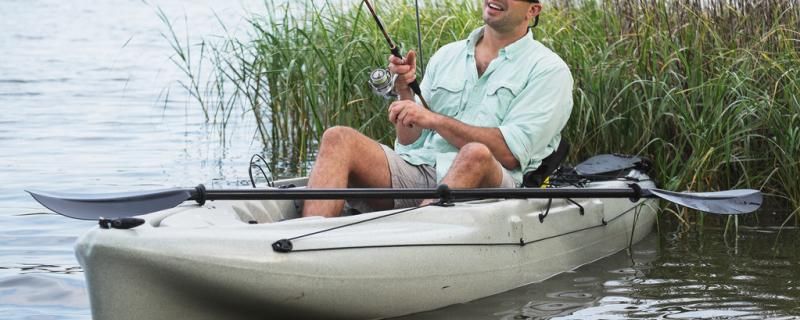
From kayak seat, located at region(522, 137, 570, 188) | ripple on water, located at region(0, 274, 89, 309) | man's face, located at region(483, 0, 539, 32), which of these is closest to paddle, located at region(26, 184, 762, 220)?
kayak seat, located at region(522, 137, 570, 188)

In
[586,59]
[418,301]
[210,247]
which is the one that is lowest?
[418,301]

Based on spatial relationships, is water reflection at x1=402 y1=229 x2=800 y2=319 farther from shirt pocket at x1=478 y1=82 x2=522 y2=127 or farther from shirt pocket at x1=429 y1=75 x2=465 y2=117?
shirt pocket at x1=429 y1=75 x2=465 y2=117

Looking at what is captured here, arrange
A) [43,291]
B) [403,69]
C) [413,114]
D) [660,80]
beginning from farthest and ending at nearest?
[660,80]
[43,291]
[403,69]
[413,114]

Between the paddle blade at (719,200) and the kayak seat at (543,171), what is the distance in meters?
0.49

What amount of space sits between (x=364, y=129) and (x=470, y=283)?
8.19ft

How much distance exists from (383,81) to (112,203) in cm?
126

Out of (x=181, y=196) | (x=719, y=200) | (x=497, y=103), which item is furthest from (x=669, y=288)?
(x=181, y=196)

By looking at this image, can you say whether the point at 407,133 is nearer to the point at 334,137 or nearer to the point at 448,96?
the point at 448,96

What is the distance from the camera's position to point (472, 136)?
17.2 ft

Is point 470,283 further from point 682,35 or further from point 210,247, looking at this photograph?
point 682,35

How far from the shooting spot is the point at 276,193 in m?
4.50

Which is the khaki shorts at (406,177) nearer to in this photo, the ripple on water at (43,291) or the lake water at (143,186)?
the lake water at (143,186)

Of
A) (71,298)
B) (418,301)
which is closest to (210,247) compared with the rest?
(418,301)

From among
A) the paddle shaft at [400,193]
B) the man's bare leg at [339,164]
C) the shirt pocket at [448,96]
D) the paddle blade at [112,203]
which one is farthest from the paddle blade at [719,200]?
the paddle blade at [112,203]
